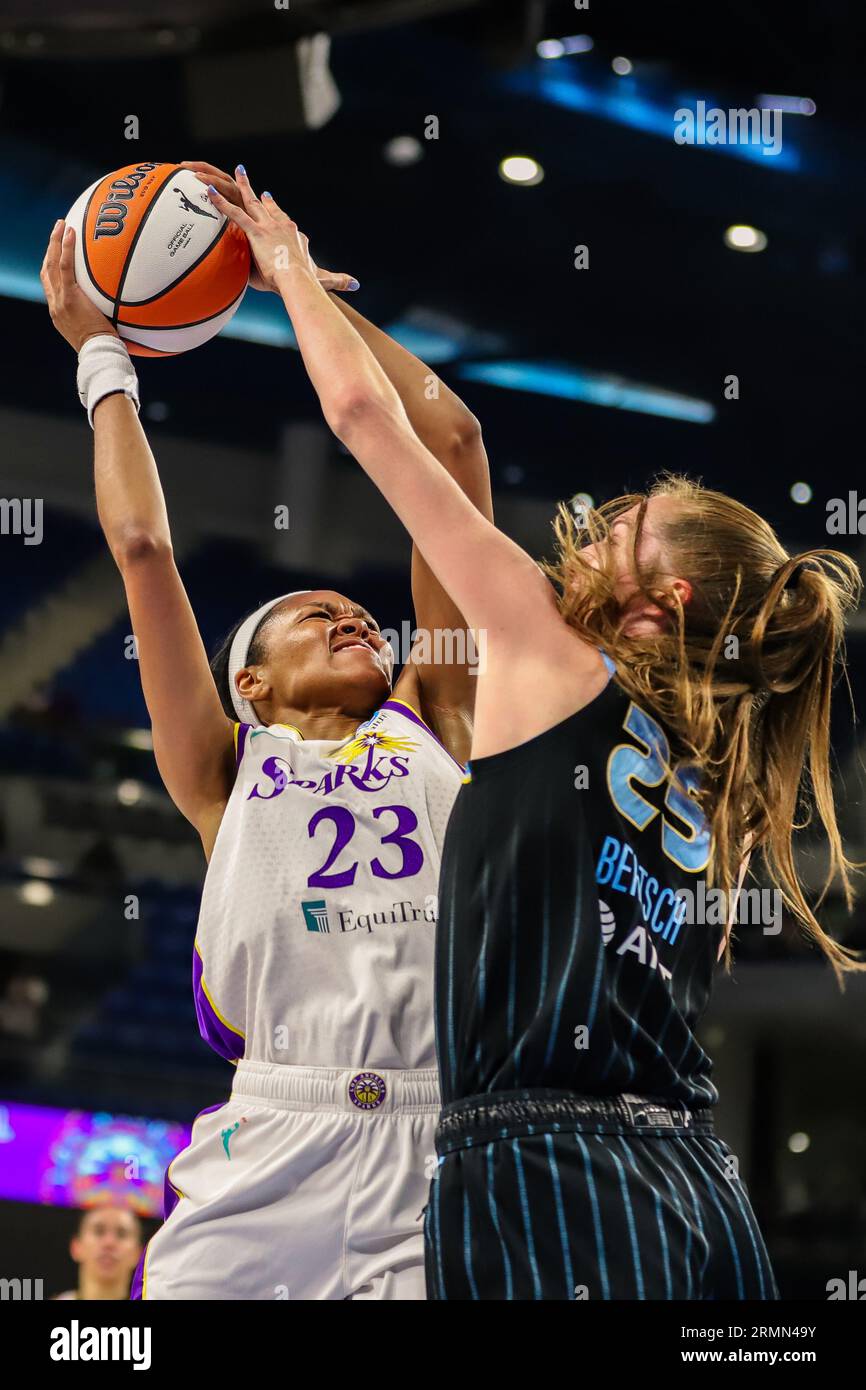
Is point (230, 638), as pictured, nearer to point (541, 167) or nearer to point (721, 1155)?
point (721, 1155)

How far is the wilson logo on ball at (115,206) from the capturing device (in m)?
2.63

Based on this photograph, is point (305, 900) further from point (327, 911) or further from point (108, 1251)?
point (108, 1251)

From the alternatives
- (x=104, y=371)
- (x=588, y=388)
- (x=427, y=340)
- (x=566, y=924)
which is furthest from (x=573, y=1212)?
(x=588, y=388)

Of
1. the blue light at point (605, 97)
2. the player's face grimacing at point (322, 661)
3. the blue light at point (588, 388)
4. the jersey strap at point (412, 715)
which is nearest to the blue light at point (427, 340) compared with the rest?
the blue light at point (588, 388)

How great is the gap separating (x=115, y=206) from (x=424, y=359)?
5078 mm

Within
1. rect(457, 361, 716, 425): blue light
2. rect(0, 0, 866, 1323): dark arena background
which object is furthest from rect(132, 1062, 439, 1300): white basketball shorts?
rect(457, 361, 716, 425): blue light

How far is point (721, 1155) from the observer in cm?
175

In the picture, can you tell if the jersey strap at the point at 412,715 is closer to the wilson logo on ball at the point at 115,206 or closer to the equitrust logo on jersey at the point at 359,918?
the equitrust logo on jersey at the point at 359,918

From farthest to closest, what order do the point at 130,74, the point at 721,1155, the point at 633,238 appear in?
the point at 633,238 → the point at 130,74 → the point at 721,1155

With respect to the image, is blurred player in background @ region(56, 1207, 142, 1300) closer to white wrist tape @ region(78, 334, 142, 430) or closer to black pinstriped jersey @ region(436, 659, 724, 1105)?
white wrist tape @ region(78, 334, 142, 430)

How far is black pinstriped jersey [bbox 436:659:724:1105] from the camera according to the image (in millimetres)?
1650
